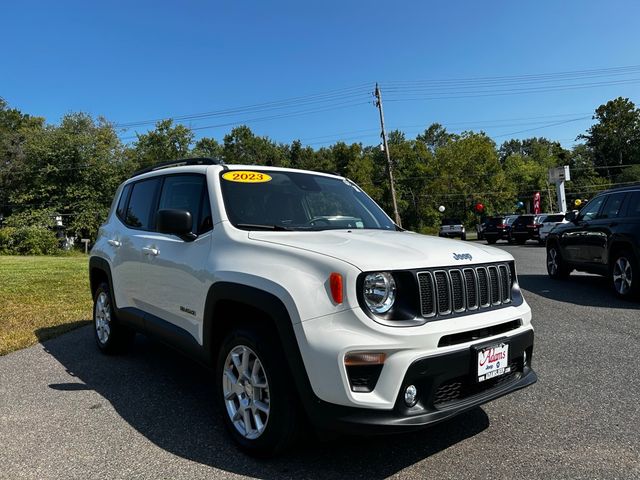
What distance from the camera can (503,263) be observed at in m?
3.38

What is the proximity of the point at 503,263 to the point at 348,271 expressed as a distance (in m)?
1.29

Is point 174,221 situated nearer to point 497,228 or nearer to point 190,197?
point 190,197

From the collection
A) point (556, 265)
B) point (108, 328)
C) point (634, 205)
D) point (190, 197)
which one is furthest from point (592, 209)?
point (108, 328)

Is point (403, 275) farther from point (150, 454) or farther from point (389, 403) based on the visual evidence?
point (150, 454)

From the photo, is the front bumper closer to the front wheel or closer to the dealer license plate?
the dealer license plate

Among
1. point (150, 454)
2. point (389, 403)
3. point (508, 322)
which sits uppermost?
point (508, 322)

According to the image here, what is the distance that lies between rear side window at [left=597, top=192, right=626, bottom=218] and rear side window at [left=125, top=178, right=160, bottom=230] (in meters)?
7.83

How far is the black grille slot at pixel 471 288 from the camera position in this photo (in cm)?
303

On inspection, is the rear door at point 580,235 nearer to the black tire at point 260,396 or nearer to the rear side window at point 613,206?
the rear side window at point 613,206

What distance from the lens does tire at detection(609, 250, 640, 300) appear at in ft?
26.3

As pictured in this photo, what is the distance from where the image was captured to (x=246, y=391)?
3.17m

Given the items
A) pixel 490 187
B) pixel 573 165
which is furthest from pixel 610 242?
pixel 573 165

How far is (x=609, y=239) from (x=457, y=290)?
23.3 feet

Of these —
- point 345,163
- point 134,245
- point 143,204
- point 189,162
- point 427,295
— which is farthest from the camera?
point 345,163
